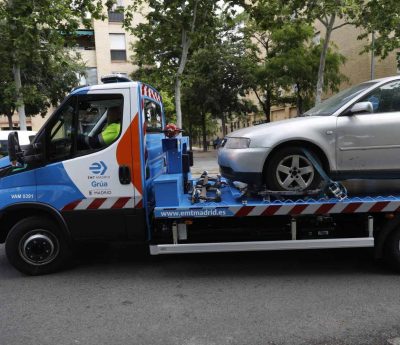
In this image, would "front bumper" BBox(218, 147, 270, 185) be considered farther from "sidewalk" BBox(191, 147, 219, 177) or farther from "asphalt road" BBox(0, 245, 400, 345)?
"sidewalk" BBox(191, 147, 219, 177)

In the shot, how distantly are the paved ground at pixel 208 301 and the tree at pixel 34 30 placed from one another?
849 centimetres

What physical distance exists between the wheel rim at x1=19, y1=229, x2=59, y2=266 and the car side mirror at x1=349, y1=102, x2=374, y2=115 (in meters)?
3.87

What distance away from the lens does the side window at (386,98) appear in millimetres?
5098

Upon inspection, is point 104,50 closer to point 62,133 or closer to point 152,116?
point 152,116

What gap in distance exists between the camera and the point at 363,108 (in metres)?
4.84

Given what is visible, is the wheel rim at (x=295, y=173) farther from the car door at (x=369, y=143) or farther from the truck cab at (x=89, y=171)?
the truck cab at (x=89, y=171)

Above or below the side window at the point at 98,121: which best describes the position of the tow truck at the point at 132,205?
below

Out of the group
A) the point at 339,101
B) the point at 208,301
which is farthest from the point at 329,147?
the point at 208,301

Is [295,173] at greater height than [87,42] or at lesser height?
lesser

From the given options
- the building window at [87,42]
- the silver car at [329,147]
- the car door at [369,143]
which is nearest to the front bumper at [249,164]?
the silver car at [329,147]

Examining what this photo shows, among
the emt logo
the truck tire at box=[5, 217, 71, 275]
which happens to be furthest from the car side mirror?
the truck tire at box=[5, 217, 71, 275]

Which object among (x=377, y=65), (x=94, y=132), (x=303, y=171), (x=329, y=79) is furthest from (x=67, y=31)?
(x=377, y=65)

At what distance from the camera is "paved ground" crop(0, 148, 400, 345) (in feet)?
12.0

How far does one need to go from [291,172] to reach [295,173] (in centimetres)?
5
